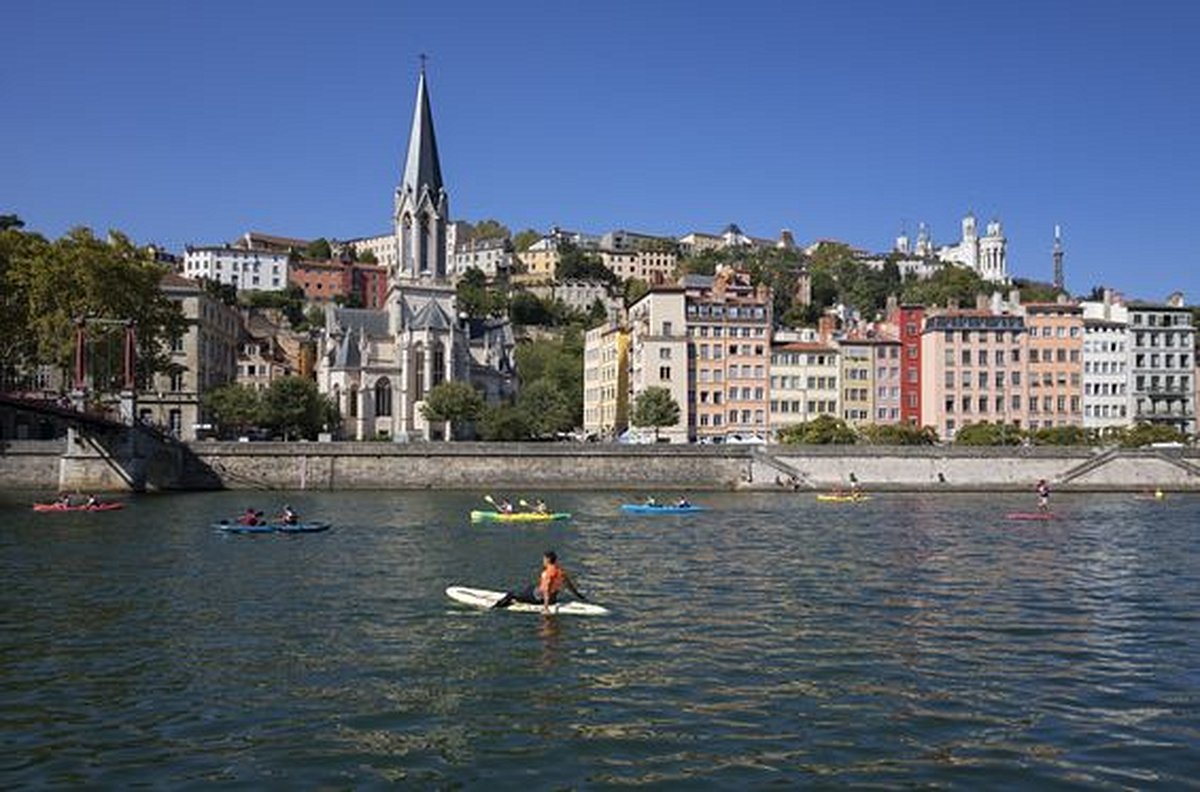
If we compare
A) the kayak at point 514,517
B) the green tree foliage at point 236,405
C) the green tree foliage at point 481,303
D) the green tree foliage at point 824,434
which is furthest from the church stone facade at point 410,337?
the green tree foliage at point 481,303

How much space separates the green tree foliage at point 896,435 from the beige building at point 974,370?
12564mm

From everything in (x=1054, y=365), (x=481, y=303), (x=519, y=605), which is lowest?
(x=519, y=605)

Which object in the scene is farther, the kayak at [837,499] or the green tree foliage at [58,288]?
the green tree foliage at [58,288]

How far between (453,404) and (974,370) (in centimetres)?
4688

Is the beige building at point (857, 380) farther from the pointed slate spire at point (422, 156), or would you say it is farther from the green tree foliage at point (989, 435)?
the pointed slate spire at point (422, 156)

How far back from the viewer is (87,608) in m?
28.0

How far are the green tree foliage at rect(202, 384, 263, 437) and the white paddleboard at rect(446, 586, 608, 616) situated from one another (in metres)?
64.1

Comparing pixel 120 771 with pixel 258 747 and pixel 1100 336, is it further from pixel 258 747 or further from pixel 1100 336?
pixel 1100 336

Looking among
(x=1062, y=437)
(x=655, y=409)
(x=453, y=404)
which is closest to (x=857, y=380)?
(x=1062, y=437)

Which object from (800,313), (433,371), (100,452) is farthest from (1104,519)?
(800,313)

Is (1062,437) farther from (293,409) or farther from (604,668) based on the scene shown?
(604,668)

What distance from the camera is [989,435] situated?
292ft

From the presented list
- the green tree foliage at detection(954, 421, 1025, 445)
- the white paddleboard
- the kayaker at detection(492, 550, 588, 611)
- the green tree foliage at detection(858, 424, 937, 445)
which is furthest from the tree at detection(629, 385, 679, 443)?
the kayaker at detection(492, 550, 588, 611)

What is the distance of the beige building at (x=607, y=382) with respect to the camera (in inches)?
4631
